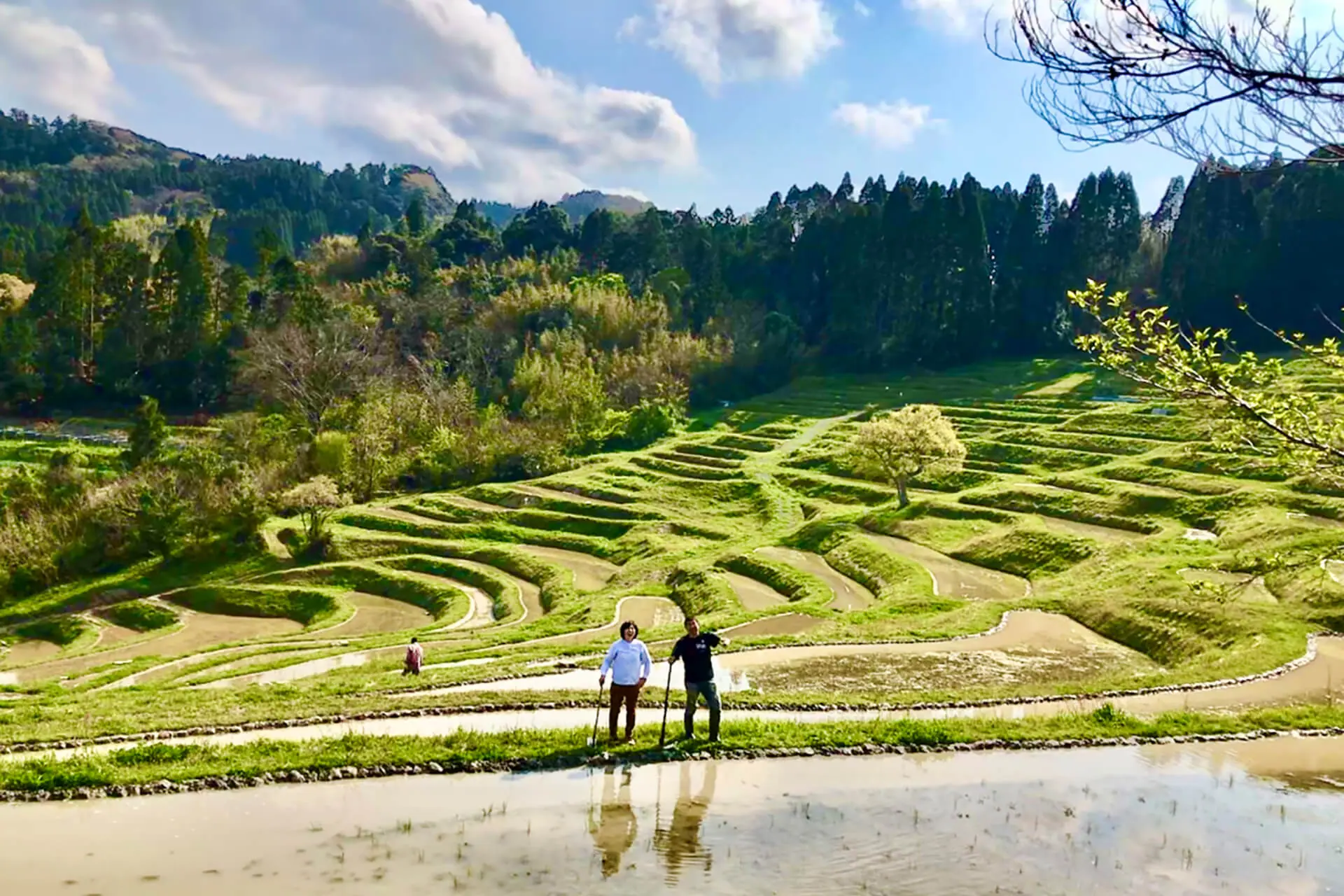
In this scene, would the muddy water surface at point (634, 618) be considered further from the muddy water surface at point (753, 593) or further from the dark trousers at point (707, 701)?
the dark trousers at point (707, 701)

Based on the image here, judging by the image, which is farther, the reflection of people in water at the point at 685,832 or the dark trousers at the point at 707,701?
the dark trousers at the point at 707,701

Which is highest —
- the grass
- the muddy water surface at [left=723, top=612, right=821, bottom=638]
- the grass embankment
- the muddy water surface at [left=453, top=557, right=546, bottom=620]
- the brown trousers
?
the brown trousers

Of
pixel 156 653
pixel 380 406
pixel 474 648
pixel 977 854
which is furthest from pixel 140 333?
pixel 977 854

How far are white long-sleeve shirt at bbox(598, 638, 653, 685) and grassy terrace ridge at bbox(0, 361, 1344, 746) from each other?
4114 millimetres

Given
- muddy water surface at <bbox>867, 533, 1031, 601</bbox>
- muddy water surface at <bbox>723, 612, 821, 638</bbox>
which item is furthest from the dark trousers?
muddy water surface at <bbox>867, 533, 1031, 601</bbox>

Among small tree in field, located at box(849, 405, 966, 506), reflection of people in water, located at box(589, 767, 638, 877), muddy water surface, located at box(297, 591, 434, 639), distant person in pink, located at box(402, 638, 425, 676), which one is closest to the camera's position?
reflection of people in water, located at box(589, 767, 638, 877)

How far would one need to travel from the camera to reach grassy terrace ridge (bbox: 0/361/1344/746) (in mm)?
21578

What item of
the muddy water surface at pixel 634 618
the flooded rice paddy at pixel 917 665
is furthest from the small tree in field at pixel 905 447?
the flooded rice paddy at pixel 917 665

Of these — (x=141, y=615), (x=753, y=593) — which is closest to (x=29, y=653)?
A: (x=141, y=615)

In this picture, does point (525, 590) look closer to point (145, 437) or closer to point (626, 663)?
point (626, 663)

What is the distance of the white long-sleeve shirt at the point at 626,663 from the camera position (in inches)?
580

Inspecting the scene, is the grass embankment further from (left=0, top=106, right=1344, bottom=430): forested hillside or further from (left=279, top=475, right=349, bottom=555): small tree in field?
(left=0, top=106, right=1344, bottom=430): forested hillside

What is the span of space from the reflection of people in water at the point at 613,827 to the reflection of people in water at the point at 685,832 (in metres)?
0.37

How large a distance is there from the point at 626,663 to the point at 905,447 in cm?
3914
